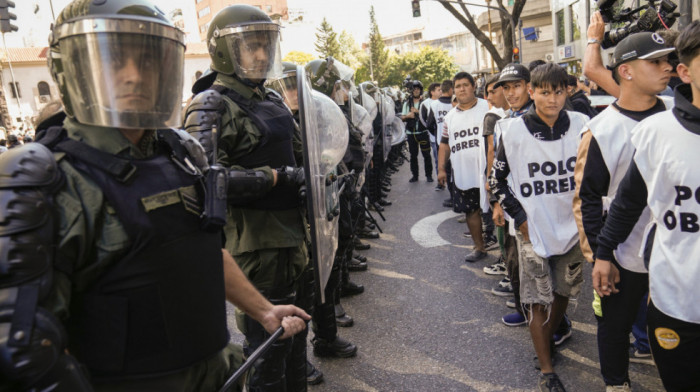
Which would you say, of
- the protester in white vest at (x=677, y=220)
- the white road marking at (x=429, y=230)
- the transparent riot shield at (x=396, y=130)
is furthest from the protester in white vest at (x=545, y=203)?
the transparent riot shield at (x=396, y=130)

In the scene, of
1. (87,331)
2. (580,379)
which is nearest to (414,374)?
(580,379)

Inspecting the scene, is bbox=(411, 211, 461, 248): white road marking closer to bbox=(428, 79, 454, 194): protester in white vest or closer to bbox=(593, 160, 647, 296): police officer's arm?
bbox=(428, 79, 454, 194): protester in white vest

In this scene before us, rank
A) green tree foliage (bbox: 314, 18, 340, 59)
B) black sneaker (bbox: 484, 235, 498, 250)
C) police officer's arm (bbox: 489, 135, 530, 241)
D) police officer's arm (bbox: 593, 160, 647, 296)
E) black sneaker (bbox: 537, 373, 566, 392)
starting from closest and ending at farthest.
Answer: police officer's arm (bbox: 593, 160, 647, 296) → black sneaker (bbox: 537, 373, 566, 392) → police officer's arm (bbox: 489, 135, 530, 241) → black sneaker (bbox: 484, 235, 498, 250) → green tree foliage (bbox: 314, 18, 340, 59)

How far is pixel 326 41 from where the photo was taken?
3310 inches

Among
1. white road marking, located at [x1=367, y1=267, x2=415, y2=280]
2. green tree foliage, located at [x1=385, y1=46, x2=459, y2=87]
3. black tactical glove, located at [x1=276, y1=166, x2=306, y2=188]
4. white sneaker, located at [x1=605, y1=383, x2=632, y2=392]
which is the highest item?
green tree foliage, located at [x1=385, y1=46, x2=459, y2=87]

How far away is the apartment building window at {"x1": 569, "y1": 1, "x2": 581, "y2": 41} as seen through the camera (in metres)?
25.0

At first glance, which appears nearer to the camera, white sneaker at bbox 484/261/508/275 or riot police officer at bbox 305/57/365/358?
riot police officer at bbox 305/57/365/358

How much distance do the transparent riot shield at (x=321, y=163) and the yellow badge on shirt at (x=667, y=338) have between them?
126 cm

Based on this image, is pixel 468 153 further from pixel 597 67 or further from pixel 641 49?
pixel 641 49

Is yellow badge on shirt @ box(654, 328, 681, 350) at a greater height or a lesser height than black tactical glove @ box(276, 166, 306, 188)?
lesser

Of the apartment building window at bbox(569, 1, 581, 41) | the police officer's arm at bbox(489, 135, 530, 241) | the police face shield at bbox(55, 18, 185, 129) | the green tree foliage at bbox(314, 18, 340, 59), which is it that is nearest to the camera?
the police face shield at bbox(55, 18, 185, 129)

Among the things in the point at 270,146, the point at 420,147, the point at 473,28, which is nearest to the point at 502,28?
the point at 473,28

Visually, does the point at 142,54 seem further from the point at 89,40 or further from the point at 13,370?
the point at 13,370

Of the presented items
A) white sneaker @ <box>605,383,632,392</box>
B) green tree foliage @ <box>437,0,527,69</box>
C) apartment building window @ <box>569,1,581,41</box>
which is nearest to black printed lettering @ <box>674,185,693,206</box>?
white sneaker @ <box>605,383,632,392</box>
